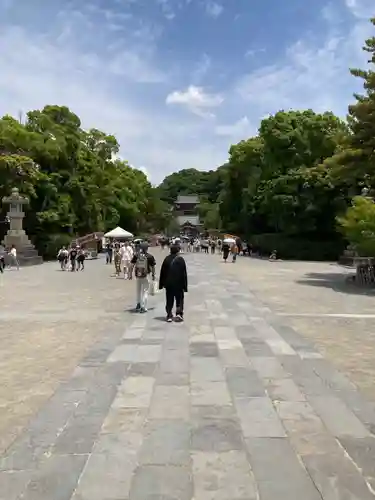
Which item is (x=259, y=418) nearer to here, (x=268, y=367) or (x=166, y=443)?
(x=166, y=443)

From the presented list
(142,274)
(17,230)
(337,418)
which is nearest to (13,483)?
(337,418)

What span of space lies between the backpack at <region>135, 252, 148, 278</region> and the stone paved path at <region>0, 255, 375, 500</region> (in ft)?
13.2

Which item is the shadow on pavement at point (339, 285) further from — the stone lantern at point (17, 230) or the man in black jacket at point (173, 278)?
the stone lantern at point (17, 230)

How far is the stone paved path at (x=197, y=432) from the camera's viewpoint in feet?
12.7

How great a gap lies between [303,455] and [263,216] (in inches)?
1920

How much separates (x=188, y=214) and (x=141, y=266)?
4380 inches

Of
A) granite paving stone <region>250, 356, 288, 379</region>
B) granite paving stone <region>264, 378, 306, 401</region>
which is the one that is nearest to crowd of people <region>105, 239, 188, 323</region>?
granite paving stone <region>250, 356, 288, 379</region>

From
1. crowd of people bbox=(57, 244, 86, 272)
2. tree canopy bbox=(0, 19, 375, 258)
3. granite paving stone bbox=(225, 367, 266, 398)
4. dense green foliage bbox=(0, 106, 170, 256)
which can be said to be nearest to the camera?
granite paving stone bbox=(225, 367, 266, 398)

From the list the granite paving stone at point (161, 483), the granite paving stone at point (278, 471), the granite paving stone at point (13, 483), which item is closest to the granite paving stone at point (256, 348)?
the granite paving stone at point (278, 471)

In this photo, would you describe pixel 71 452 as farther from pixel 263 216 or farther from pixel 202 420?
pixel 263 216

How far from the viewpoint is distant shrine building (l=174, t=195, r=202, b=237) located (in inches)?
4579

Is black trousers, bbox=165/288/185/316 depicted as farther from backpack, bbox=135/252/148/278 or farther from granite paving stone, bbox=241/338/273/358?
granite paving stone, bbox=241/338/273/358

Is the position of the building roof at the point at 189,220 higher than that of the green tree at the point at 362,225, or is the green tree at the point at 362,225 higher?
the building roof at the point at 189,220

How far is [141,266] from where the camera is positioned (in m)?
12.7
